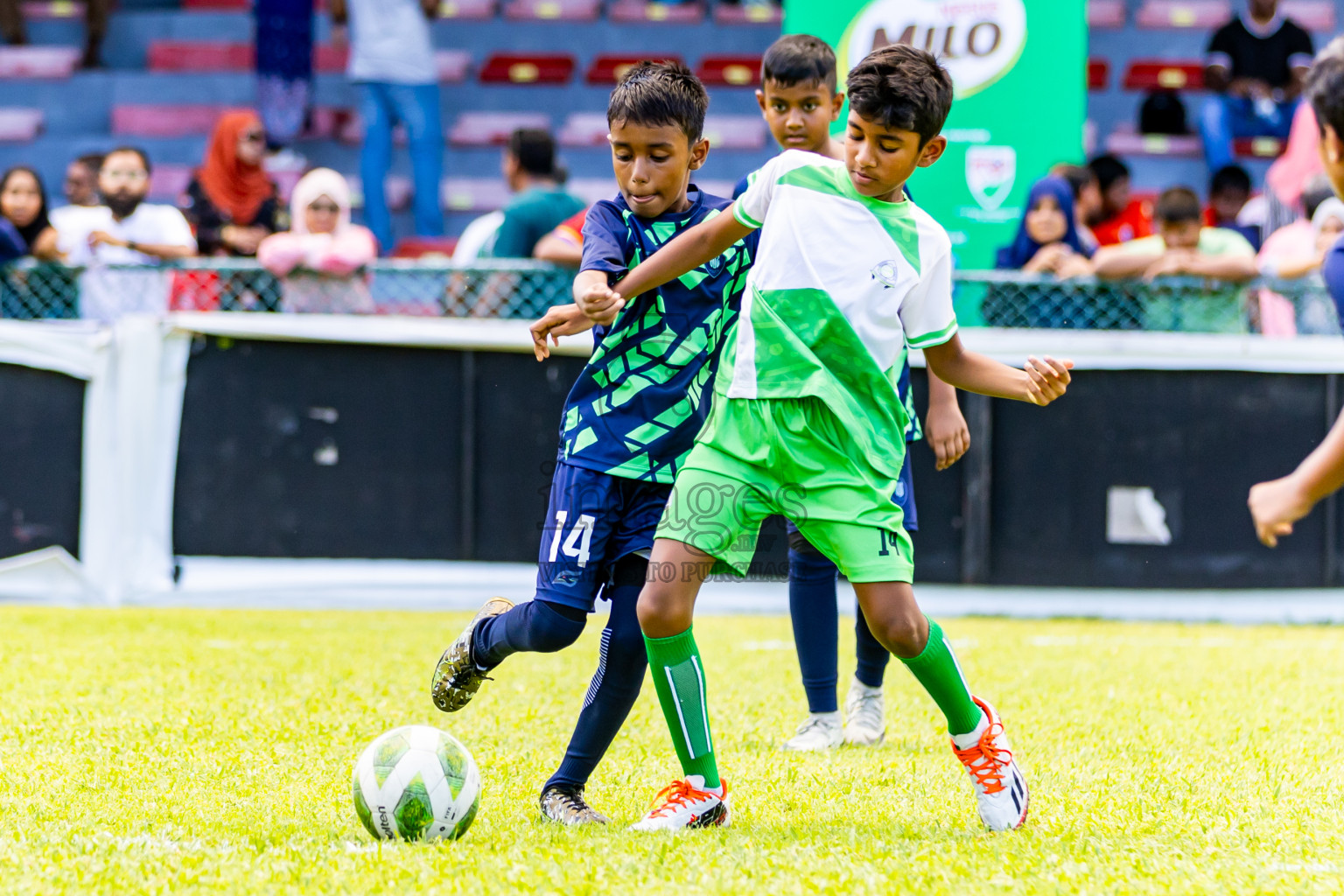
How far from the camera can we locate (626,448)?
3389 mm

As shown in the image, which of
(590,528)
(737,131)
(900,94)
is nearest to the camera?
(900,94)

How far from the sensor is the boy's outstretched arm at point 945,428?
3.66m

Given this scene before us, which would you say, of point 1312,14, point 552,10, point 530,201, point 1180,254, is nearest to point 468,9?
point 552,10

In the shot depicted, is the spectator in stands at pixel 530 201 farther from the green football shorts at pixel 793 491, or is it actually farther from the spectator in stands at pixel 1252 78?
the spectator in stands at pixel 1252 78

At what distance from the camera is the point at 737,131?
1370 cm

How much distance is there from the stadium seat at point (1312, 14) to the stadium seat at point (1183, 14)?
0.56m

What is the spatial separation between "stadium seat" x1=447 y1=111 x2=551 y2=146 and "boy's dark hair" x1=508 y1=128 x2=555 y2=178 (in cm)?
553

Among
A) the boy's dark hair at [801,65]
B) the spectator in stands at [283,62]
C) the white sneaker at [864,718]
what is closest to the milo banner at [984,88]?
the boy's dark hair at [801,65]

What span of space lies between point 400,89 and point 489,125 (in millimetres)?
2614

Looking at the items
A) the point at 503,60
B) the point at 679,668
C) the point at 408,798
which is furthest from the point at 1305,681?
the point at 503,60

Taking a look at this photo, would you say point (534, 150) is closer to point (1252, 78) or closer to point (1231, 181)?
point (1231, 181)

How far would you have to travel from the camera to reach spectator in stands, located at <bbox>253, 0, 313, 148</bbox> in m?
12.5

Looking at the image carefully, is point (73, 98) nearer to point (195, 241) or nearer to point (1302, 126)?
point (195, 241)

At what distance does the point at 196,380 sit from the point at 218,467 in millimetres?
480
